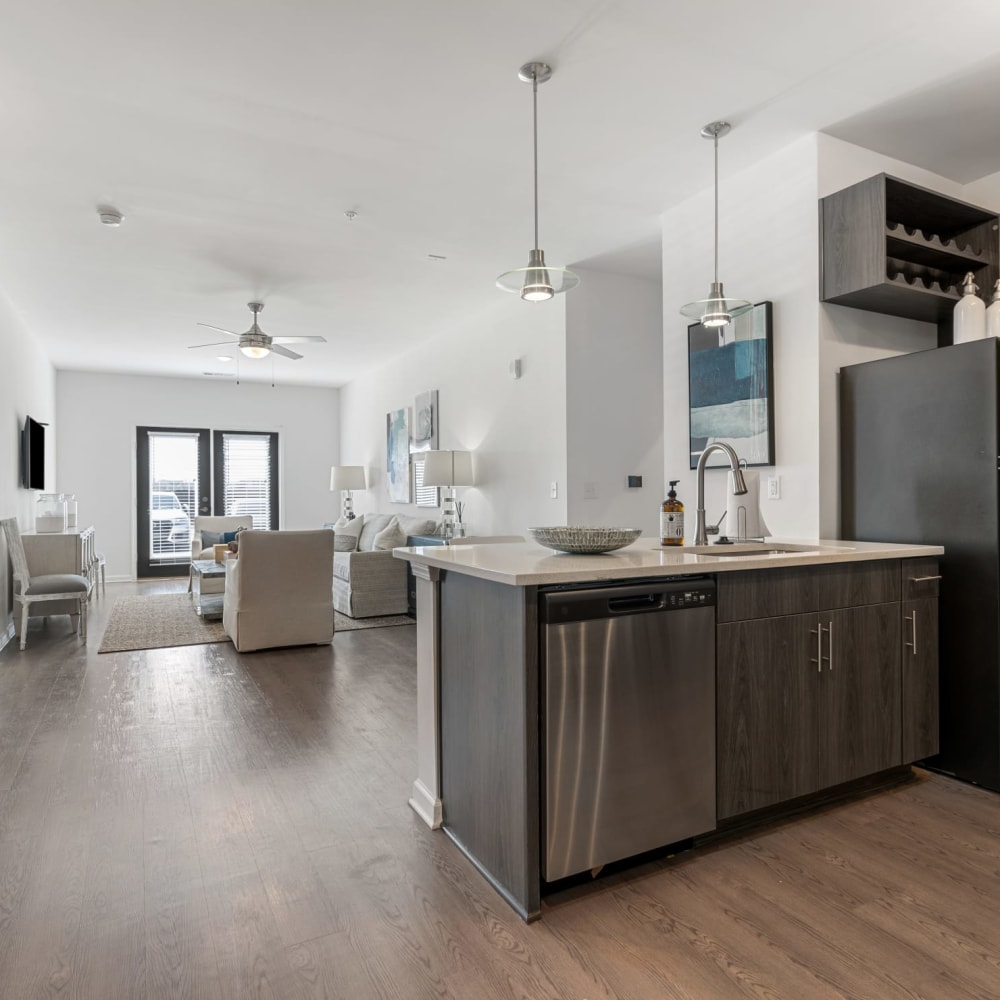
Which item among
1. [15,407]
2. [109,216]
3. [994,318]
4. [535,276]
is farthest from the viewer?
[15,407]

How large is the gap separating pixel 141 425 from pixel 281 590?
5912 millimetres

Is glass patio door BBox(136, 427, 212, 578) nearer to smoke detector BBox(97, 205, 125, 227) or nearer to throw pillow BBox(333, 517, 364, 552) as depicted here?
throw pillow BBox(333, 517, 364, 552)

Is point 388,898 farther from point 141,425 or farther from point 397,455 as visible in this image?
point 141,425

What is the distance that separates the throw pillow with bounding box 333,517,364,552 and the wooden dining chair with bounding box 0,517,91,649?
9.53 ft

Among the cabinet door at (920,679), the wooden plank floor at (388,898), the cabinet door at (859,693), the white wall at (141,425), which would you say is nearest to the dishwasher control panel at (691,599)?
the cabinet door at (859,693)

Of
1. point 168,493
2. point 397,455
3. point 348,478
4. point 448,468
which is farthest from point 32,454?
point 448,468

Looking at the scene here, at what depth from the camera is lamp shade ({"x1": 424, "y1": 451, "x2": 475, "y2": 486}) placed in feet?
20.8

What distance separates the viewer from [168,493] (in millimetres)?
9844

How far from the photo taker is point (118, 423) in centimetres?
954

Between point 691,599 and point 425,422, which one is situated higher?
point 425,422

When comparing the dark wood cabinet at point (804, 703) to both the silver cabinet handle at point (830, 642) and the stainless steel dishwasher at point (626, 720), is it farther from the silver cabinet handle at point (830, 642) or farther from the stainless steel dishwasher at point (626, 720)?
the stainless steel dishwasher at point (626, 720)

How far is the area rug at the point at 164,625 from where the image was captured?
17.5 ft

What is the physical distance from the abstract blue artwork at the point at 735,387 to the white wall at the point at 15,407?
5149mm

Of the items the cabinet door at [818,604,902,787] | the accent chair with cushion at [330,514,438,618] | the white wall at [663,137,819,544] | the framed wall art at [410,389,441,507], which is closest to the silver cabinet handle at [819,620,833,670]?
the cabinet door at [818,604,902,787]
